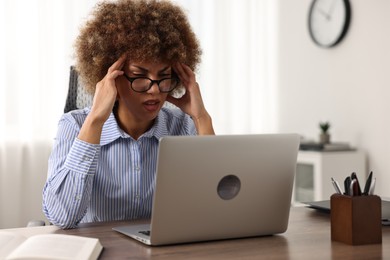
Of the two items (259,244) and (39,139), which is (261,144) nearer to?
(259,244)

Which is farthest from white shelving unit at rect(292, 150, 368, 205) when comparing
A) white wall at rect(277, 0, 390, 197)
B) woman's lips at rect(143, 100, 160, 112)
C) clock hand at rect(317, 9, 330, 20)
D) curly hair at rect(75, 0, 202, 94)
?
woman's lips at rect(143, 100, 160, 112)

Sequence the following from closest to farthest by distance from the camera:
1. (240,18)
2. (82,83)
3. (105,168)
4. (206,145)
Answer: (206,145) < (105,168) < (82,83) < (240,18)

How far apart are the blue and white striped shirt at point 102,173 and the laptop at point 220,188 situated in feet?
0.87

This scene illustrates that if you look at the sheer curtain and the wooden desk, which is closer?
the wooden desk

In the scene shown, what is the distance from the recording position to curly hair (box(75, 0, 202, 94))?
1888mm

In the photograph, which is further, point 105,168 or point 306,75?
point 306,75

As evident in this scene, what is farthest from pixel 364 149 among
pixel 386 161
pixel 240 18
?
pixel 240 18

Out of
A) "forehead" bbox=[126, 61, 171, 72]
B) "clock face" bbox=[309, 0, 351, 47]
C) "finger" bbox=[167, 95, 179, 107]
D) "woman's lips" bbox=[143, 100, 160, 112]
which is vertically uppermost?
"clock face" bbox=[309, 0, 351, 47]

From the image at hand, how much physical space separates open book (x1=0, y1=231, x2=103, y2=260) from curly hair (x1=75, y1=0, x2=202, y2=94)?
2.33 feet

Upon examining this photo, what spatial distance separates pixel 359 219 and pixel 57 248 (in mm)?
642

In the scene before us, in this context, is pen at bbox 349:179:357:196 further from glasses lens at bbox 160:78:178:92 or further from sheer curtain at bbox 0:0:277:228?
sheer curtain at bbox 0:0:277:228

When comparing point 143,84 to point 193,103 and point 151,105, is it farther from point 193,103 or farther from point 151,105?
point 193,103

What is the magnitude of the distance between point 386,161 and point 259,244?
2637 mm

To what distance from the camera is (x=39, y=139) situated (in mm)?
3977
